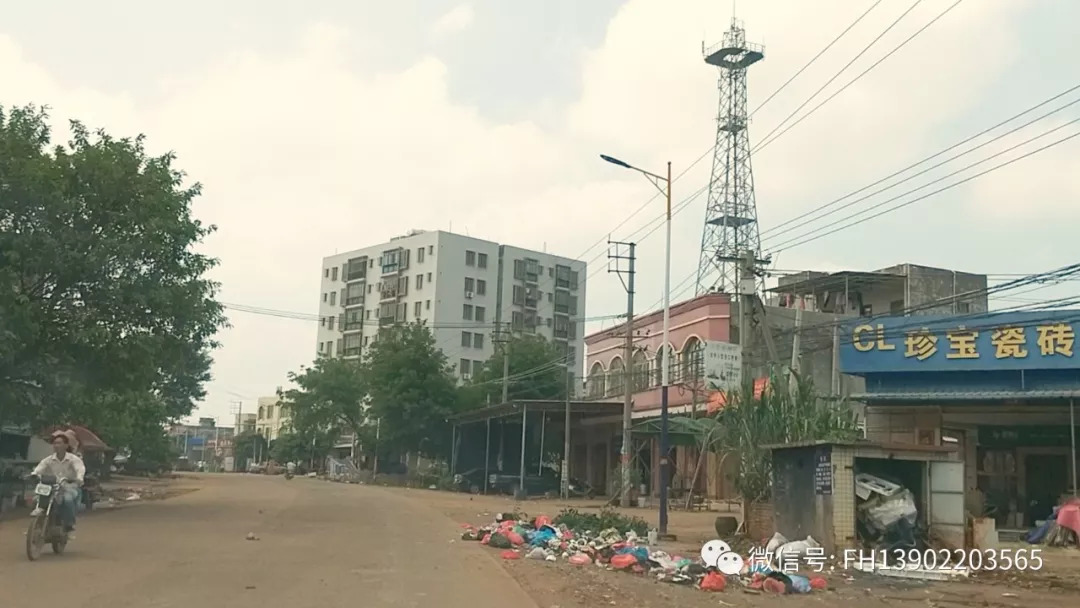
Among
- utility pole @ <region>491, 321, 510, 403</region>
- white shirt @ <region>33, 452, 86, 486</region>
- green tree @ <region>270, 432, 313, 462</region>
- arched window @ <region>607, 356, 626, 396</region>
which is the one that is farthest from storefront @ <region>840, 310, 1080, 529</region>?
green tree @ <region>270, 432, 313, 462</region>

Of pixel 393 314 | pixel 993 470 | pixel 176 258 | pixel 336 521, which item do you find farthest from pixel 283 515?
pixel 393 314

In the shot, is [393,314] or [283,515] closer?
[283,515]

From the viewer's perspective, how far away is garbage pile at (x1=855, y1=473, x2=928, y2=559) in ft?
51.9

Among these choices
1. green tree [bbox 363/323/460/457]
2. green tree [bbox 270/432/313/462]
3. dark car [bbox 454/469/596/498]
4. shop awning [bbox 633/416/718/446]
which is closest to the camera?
shop awning [bbox 633/416/718/446]

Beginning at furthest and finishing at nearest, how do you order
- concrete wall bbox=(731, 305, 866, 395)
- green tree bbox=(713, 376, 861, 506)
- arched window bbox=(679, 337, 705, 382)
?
arched window bbox=(679, 337, 705, 382) < concrete wall bbox=(731, 305, 866, 395) < green tree bbox=(713, 376, 861, 506)

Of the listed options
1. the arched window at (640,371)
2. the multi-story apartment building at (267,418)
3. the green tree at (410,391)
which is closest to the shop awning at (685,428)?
the arched window at (640,371)

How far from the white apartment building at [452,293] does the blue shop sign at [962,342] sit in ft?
226

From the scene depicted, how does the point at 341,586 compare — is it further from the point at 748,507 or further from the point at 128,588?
the point at 748,507

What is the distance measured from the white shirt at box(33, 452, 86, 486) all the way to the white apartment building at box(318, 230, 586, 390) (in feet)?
266

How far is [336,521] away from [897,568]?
497 inches

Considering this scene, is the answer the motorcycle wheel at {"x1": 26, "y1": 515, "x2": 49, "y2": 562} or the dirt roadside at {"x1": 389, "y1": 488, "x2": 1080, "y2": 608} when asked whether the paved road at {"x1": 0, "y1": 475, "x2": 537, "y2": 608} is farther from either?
the dirt roadside at {"x1": 389, "y1": 488, "x2": 1080, "y2": 608}

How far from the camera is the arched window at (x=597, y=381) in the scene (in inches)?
2055

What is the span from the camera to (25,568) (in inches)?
475

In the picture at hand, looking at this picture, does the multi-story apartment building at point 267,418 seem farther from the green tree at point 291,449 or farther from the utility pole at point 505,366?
the utility pole at point 505,366
